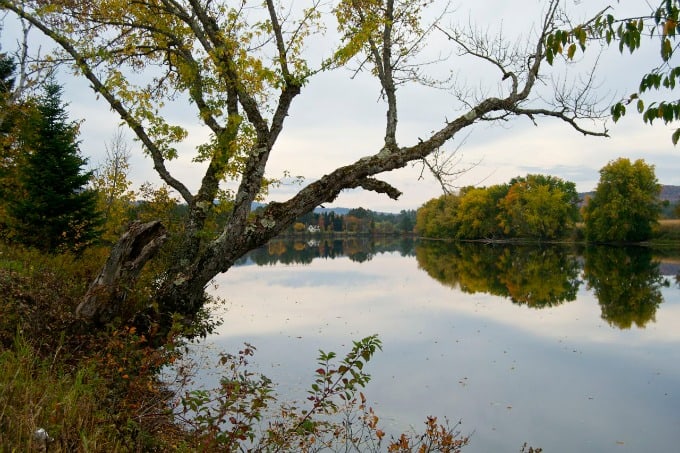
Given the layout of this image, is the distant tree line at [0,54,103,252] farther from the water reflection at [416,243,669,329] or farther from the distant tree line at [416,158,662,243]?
the distant tree line at [416,158,662,243]

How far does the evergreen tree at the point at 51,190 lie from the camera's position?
54.3 feet

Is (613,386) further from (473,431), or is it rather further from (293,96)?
(293,96)

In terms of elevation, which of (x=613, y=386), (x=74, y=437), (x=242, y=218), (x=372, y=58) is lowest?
(x=613, y=386)

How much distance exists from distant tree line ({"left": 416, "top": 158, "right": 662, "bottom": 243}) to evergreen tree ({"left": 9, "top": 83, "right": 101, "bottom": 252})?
32.3 meters

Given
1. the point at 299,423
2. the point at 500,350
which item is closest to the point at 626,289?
the point at 500,350

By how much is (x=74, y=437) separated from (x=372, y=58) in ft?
26.0

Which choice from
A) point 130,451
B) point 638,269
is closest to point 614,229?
point 638,269

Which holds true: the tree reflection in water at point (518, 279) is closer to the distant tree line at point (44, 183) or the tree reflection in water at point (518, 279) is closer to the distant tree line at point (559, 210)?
the distant tree line at point (559, 210)

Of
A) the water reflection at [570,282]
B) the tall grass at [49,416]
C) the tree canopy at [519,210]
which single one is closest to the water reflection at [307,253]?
the tree canopy at [519,210]

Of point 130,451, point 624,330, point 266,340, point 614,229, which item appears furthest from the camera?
point 614,229

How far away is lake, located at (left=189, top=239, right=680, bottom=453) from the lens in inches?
342

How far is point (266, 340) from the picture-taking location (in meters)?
13.9

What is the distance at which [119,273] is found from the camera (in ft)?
23.0

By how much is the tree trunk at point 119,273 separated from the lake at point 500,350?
3191 millimetres
